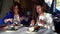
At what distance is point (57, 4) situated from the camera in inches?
103

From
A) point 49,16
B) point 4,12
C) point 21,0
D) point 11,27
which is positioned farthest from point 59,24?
point 11,27

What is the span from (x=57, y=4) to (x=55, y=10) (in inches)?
4.0

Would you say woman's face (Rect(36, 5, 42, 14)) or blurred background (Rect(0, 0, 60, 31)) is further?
blurred background (Rect(0, 0, 60, 31))

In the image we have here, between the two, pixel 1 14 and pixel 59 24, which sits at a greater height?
pixel 1 14

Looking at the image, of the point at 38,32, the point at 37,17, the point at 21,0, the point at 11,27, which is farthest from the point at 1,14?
Result: the point at 38,32

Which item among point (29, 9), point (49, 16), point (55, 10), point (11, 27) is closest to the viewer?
point (11, 27)

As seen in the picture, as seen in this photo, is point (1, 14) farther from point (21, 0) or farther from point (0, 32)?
point (0, 32)

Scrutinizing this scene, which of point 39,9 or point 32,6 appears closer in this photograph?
point 39,9

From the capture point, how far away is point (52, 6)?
8.57 ft

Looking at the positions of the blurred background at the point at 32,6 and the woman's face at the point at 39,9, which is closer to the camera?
the woman's face at the point at 39,9

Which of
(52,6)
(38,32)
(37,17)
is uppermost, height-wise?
(52,6)

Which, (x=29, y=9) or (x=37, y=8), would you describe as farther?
(x=29, y=9)

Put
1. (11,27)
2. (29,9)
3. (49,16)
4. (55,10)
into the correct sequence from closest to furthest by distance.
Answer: (11,27), (49,16), (55,10), (29,9)

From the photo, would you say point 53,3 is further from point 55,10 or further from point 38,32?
point 38,32
